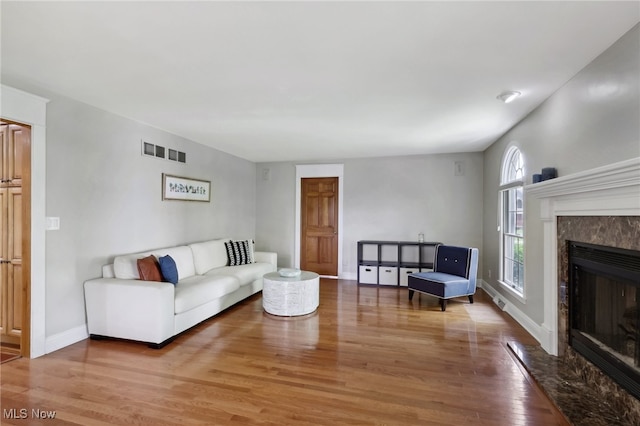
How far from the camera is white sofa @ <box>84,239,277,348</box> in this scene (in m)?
2.95

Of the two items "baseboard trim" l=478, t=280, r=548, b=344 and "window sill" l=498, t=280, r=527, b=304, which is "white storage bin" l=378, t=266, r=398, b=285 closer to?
"baseboard trim" l=478, t=280, r=548, b=344

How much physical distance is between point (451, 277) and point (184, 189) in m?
4.02

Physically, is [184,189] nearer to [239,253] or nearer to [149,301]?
[239,253]

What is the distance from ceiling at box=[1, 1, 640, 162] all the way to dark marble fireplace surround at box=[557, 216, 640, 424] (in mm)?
1162

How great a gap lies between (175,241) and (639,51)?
4835mm

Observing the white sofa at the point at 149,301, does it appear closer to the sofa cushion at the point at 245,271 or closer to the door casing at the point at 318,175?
the sofa cushion at the point at 245,271

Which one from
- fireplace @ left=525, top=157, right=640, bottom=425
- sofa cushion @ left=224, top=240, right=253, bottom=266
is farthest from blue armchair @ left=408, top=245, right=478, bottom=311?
sofa cushion @ left=224, top=240, right=253, bottom=266

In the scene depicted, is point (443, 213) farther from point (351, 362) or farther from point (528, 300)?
point (351, 362)

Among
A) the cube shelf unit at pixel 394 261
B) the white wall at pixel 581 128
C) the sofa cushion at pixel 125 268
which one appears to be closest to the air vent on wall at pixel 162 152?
the sofa cushion at pixel 125 268

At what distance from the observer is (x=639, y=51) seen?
1829mm

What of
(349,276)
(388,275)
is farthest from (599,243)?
(349,276)

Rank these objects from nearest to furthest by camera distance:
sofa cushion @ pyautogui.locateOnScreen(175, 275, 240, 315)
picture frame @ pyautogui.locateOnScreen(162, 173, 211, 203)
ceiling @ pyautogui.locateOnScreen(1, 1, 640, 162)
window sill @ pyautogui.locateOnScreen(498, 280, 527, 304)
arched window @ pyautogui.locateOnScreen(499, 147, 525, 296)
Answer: ceiling @ pyautogui.locateOnScreen(1, 1, 640, 162) → sofa cushion @ pyautogui.locateOnScreen(175, 275, 240, 315) → window sill @ pyautogui.locateOnScreen(498, 280, 527, 304) → arched window @ pyautogui.locateOnScreen(499, 147, 525, 296) → picture frame @ pyautogui.locateOnScreen(162, 173, 211, 203)

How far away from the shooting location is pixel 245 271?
14.8 ft

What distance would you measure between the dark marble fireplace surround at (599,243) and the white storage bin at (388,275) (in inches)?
115
